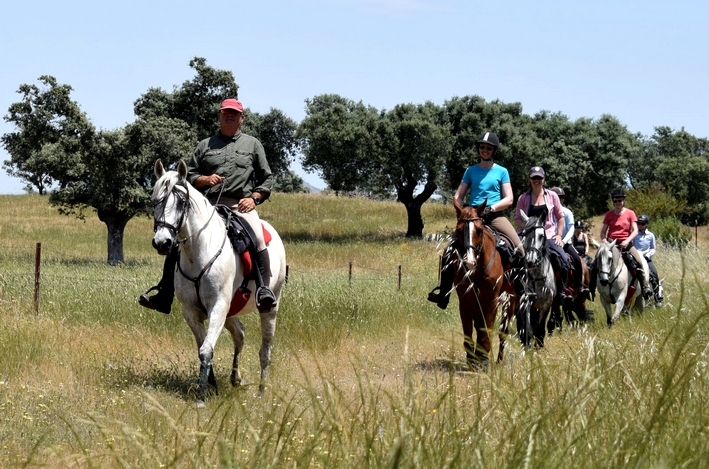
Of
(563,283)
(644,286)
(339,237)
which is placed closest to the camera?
(563,283)

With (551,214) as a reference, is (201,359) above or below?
below

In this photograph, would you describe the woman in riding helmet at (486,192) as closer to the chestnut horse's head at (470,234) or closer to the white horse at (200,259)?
the chestnut horse's head at (470,234)

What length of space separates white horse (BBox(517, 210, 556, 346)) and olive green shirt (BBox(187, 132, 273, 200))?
11.9ft

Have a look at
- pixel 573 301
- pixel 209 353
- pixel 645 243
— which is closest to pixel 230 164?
pixel 209 353

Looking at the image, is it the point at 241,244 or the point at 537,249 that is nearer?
the point at 241,244

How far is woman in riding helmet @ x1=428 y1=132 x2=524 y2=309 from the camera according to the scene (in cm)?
1002

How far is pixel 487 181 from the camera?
1007 cm

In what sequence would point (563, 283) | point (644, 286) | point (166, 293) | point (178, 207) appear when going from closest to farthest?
1. point (178, 207)
2. point (166, 293)
3. point (563, 283)
4. point (644, 286)

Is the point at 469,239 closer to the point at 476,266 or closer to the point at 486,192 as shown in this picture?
the point at 476,266

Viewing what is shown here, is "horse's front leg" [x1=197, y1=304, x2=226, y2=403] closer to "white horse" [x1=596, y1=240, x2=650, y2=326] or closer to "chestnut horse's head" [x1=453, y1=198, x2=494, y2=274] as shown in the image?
"chestnut horse's head" [x1=453, y1=198, x2=494, y2=274]

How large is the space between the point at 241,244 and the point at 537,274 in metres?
4.32

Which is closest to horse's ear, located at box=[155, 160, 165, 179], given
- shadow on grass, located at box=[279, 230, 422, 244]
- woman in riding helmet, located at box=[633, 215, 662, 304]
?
woman in riding helmet, located at box=[633, 215, 662, 304]

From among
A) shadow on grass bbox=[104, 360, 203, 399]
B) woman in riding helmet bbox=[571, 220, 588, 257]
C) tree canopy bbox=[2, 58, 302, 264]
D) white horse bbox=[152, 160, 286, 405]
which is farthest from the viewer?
tree canopy bbox=[2, 58, 302, 264]

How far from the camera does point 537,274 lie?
11.1 m
